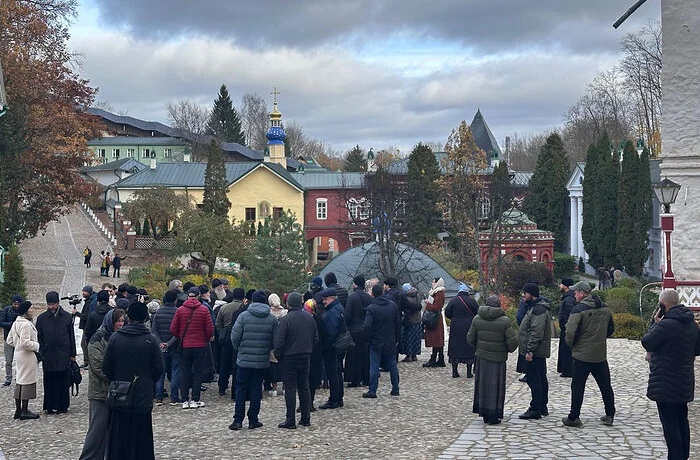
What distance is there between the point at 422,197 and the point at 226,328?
43.1 m

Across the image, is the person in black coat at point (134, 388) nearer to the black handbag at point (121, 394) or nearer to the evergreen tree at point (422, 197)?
the black handbag at point (121, 394)

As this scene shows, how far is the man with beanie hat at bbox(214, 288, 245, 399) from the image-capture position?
13.3 meters

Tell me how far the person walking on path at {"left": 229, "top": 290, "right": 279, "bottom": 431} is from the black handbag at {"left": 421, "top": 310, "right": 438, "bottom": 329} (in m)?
5.04

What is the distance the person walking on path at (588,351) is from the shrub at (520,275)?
27.0m

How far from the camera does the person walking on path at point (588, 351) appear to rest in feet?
35.0

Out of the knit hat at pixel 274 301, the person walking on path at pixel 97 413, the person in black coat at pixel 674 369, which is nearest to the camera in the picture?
the person in black coat at pixel 674 369

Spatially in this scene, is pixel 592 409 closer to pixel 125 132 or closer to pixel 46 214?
pixel 46 214

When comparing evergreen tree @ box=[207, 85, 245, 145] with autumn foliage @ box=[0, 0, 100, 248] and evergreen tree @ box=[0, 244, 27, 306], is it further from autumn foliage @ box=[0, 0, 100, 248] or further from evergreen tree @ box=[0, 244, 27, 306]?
evergreen tree @ box=[0, 244, 27, 306]

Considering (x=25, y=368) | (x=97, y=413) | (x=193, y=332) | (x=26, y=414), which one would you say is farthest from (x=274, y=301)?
(x=26, y=414)

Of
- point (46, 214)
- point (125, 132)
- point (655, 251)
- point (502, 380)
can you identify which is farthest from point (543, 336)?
point (125, 132)

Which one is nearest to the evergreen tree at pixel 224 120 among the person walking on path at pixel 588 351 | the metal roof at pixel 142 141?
the metal roof at pixel 142 141

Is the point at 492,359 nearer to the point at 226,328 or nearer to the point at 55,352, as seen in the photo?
the point at 226,328

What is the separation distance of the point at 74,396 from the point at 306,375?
14.3ft

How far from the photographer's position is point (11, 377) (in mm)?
14875
